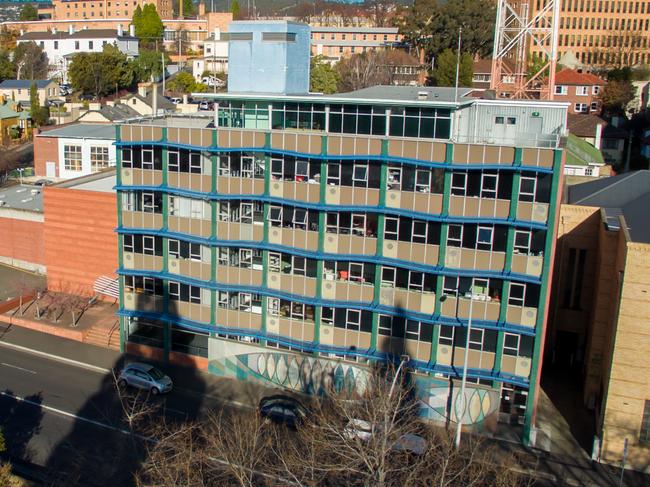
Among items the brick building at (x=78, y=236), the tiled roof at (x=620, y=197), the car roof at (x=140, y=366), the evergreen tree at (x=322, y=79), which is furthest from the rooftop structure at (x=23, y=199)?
the evergreen tree at (x=322, y=79)

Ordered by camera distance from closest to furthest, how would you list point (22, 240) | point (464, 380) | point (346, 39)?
point (464, 380) → point (22, 240) → point (346, 39)

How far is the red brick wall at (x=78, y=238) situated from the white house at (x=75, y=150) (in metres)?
11.7

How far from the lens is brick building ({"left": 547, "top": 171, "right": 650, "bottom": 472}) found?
26.5m

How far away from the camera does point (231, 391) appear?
32.6 m

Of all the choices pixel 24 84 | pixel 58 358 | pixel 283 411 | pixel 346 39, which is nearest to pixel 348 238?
pixel 283 411

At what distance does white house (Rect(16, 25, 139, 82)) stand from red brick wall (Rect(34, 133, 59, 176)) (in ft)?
196

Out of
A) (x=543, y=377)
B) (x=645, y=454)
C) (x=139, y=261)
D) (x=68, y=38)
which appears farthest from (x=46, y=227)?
(x=68, y=38)

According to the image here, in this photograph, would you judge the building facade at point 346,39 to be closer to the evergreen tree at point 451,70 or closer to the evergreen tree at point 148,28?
the evergreen tree at point 148,28

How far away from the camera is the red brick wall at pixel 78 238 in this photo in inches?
1608

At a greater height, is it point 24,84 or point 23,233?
point 24,84

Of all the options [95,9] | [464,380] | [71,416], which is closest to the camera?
[464,380]

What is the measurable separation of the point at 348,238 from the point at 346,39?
9069 centimetres

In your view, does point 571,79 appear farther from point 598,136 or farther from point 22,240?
point 22,240

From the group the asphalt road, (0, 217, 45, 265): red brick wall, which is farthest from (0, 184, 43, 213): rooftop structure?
the asphalt road
